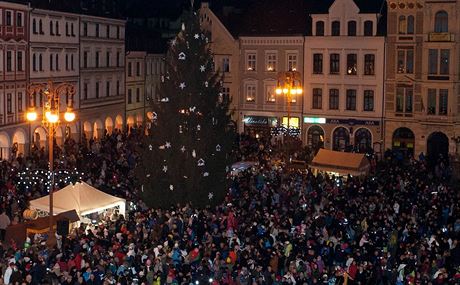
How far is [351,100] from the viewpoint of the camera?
63.7 m

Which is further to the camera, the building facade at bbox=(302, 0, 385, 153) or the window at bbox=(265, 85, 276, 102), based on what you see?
the window at bbox=(265, 85, 276, 102)

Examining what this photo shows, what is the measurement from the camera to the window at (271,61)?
66500 millimetres

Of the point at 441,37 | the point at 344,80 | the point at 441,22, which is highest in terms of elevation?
the point at 441,22

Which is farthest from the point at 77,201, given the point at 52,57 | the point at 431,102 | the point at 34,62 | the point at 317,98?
the point at 317,98

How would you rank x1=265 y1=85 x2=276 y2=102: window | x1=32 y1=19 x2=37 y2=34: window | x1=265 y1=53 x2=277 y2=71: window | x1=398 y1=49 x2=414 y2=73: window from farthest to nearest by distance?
x1=265 y1=85 x2=276 y2=102: window
x1=265 y1=53 x2=277 y2=71: window
x1=398 y1=49 x2=414 y2=73: window
x1=32 y1=19 x2=37 y2=34: window

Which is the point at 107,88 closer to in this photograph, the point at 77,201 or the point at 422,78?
the point at 422,78

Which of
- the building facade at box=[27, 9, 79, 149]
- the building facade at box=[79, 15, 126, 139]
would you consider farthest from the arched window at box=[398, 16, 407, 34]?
the building facade at box=[27, 9, 79, 149]

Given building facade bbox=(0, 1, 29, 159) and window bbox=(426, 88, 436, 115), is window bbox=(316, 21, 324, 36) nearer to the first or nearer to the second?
window bbox=(426, 88, 436, 115)

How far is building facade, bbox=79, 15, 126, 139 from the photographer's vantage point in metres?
65.5

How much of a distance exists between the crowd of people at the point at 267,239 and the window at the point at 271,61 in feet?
78.1

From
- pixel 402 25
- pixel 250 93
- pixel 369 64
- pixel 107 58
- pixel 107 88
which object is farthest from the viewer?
pixel 107 88

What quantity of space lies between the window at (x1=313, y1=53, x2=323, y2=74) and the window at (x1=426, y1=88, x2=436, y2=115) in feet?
30.3

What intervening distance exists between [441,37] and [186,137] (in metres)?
27.0

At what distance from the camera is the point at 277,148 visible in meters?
57.4
